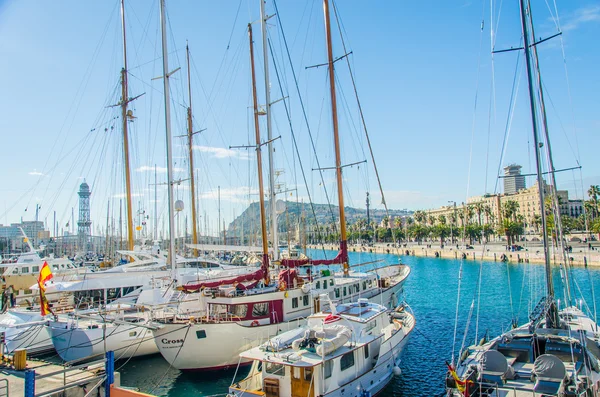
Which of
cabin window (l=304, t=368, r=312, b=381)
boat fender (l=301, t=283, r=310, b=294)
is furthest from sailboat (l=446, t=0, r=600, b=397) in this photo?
boat fender (l=301, t=283, r=310, b=294)

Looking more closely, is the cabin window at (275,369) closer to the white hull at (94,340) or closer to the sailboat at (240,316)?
the sailboat at (240,316)

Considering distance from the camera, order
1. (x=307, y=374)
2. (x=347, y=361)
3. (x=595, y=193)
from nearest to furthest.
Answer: (x=307, y=374) → (x=347, y=361) → (x=595, y=193)

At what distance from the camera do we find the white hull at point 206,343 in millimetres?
19906

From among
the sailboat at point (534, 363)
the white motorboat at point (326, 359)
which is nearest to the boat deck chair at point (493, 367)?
the sailboat at point (534, 363)

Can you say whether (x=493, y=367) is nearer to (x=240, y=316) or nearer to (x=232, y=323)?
(x=232, y=323)

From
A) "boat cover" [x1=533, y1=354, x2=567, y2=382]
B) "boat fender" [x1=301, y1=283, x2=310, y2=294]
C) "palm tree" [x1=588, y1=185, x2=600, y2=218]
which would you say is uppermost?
"palm tree" [x1=588, y1=185, x2=600, y2=218]

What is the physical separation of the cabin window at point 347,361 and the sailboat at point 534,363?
3737 mm

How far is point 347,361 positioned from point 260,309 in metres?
7.07

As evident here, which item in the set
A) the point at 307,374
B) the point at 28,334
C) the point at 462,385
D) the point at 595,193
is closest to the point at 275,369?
the point at 307,374

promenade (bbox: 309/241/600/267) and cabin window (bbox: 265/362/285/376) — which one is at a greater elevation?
cabin window (bbox: 265/362/285/376)

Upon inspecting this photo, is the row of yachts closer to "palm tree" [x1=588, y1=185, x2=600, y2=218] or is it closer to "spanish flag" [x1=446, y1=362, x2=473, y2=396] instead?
"spanish flag" [x1=446, y1=362, x2=473, y2=396]

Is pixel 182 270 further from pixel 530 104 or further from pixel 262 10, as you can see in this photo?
pixel 530 104

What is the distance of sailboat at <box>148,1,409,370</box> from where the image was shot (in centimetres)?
2005

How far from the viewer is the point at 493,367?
13.4 metres
